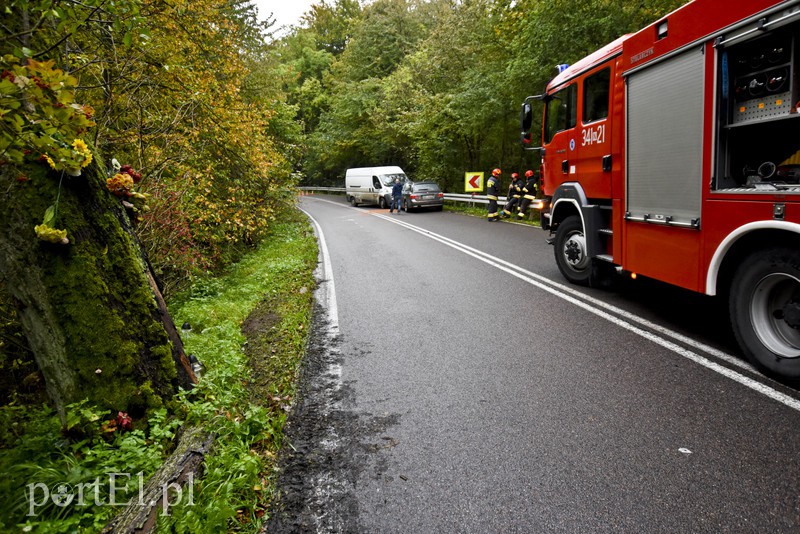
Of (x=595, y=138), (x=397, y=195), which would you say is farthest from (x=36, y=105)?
(x=397, y=195)

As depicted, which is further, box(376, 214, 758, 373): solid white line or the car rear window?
the car rear window

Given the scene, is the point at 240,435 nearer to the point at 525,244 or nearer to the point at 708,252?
the point at 708,252

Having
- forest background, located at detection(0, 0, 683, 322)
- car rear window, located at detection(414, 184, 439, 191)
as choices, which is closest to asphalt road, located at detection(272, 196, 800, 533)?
forest background, located at detection(0, 0, 683, 322)

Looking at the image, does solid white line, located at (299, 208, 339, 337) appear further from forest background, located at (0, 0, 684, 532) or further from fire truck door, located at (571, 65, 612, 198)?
fire truck door, located at (571, 65, 612, 198)

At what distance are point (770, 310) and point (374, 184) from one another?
26646mm

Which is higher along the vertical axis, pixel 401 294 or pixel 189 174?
pixel 189 174

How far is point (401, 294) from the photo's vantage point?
754 cm

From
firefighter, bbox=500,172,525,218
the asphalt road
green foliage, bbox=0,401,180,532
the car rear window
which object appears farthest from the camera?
the car rear window

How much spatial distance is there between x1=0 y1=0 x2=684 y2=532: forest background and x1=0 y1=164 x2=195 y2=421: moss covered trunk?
0.02m

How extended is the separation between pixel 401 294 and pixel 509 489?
16.1ft

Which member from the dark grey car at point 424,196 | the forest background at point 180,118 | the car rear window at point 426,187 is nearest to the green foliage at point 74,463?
the forest background at point 180,118

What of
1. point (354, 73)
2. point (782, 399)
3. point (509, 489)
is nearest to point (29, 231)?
point (509, 489)

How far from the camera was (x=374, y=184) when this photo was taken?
29.8 metres

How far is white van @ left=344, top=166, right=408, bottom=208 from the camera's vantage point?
1133 inches
